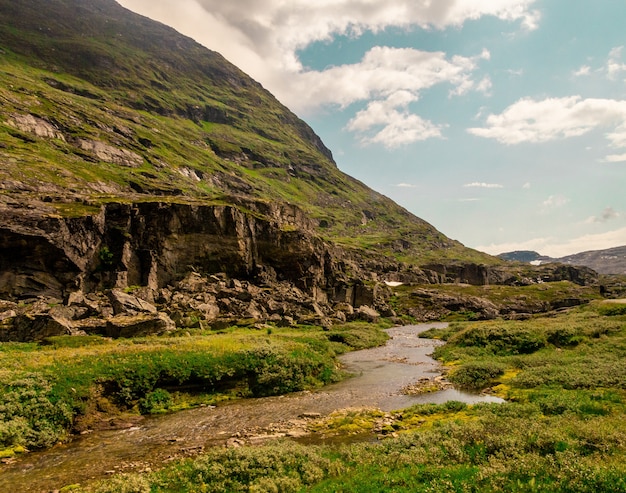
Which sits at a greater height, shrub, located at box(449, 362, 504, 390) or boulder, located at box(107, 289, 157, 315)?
boulder, located at box(107, 289, 157, 315)

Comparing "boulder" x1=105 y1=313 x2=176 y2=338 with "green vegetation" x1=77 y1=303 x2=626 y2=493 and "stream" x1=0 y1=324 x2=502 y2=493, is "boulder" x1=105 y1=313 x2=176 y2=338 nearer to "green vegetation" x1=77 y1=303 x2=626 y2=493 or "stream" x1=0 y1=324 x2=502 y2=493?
"stream" x1=0 y1=324 x2=502 y2=493

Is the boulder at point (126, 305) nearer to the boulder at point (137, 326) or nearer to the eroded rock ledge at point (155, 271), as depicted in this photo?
the eroded rock ledge at point (155, 271)

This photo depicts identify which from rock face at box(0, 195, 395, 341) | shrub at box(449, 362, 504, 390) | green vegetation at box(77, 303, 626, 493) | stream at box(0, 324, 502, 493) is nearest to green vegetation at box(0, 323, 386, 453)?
stream at box(0, 324, 502, 493)

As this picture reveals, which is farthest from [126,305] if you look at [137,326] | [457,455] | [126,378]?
[457,455]

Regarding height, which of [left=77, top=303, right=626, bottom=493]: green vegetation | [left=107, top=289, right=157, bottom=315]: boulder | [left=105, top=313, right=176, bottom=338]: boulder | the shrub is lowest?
the shrub

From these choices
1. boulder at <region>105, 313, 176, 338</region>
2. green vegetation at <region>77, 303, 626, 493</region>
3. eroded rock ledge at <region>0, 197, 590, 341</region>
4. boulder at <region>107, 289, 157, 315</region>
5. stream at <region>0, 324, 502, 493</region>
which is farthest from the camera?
boulder at <region>107, 289, 157, 315</region>

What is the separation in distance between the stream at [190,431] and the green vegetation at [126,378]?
5.06 ft

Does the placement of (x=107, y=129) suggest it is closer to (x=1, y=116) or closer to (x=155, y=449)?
(x=1, y=116)

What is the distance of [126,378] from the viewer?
1007 inches

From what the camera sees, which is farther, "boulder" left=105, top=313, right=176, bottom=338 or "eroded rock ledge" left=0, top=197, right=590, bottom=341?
"eroded rock ledge" left=0, top=197, right=590, bottom=341

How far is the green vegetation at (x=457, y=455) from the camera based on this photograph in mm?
11219

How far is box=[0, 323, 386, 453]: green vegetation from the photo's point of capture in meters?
20.3

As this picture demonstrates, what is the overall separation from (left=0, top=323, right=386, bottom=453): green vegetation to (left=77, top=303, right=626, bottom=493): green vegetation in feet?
29.2

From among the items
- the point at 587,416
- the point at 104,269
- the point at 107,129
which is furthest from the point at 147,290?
the point at 107,129
